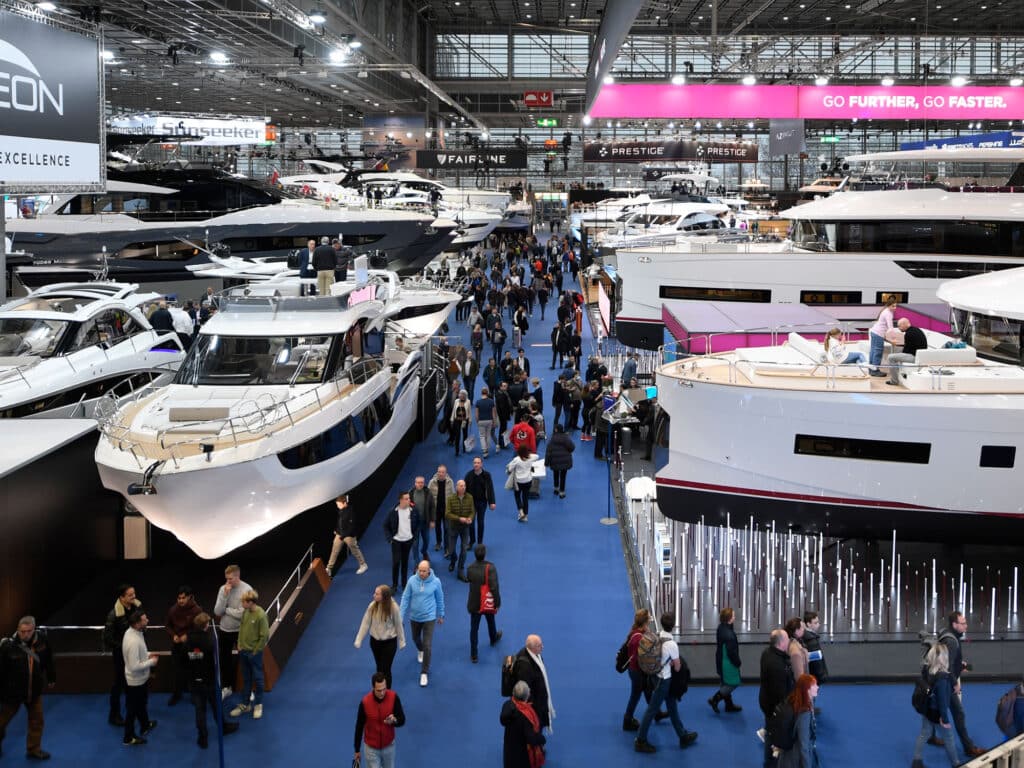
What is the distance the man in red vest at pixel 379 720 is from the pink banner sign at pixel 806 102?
18.1m

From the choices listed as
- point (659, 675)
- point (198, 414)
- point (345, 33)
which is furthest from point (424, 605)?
point (345, 33)

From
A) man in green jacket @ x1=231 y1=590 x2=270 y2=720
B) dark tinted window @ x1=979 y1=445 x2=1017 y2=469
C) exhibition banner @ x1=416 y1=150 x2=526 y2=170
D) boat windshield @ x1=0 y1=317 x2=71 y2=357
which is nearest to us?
man in green jacket @ x1=231 y1=590 x2=270 y2=720

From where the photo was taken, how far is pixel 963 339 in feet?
35.7

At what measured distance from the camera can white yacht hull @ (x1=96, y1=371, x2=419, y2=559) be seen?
876 centimetres

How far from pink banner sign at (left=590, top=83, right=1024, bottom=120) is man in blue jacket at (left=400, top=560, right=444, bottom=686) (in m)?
16.4

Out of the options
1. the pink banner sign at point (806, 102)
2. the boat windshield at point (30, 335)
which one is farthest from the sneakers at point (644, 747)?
the pink banner sign at point (806, 102)

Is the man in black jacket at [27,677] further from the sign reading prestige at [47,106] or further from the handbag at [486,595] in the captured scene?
A: the sign reading prestige at [47,106]

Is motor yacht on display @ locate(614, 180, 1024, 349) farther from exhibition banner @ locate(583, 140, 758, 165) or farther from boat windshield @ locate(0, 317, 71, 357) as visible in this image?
exhibition banner @ locate(583, 140, 758, 165)

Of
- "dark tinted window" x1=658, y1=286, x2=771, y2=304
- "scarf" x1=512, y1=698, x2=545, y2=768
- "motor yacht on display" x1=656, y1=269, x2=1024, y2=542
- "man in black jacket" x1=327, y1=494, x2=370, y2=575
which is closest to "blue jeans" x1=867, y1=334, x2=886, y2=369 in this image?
"motor yacht on display" x1=656, y1=269, x2=1024, y2=542

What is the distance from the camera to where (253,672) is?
764 centimetres

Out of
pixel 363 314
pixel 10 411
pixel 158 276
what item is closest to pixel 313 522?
pixel 363 314

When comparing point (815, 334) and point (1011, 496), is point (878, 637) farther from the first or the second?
point (815, 334)

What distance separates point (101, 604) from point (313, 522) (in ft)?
7.33

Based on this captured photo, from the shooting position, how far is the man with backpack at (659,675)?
7.01 m
